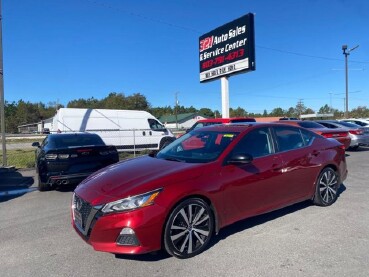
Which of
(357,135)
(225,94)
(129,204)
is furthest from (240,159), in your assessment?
(225,94)

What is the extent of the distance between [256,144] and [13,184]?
7575 millimetres

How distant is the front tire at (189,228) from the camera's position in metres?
3.78

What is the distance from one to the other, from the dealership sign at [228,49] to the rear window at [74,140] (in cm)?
1072

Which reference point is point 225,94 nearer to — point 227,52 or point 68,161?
point 227,52

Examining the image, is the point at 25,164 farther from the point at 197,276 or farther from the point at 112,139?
the point at 197,276

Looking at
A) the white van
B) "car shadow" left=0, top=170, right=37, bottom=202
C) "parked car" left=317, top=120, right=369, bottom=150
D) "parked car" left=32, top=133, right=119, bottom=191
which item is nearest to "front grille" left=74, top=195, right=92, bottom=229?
→ "parked car" left=32, top=133, right=119, bottom=191

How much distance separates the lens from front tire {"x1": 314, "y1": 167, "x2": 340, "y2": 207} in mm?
5746

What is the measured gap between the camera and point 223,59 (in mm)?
18984

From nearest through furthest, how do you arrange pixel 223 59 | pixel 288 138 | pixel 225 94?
pixel 288 138
pixel 223 59
pixel 225 94

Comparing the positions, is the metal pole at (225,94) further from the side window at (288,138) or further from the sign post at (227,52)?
the side window at (288,138)

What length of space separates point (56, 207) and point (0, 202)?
1.63 metres

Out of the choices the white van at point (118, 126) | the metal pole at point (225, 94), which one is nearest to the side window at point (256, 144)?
the white van at point (118, 126)

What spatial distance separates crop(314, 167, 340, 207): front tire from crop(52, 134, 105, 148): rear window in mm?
5549

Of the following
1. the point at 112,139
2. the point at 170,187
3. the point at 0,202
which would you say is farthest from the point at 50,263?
the point at 112,139
